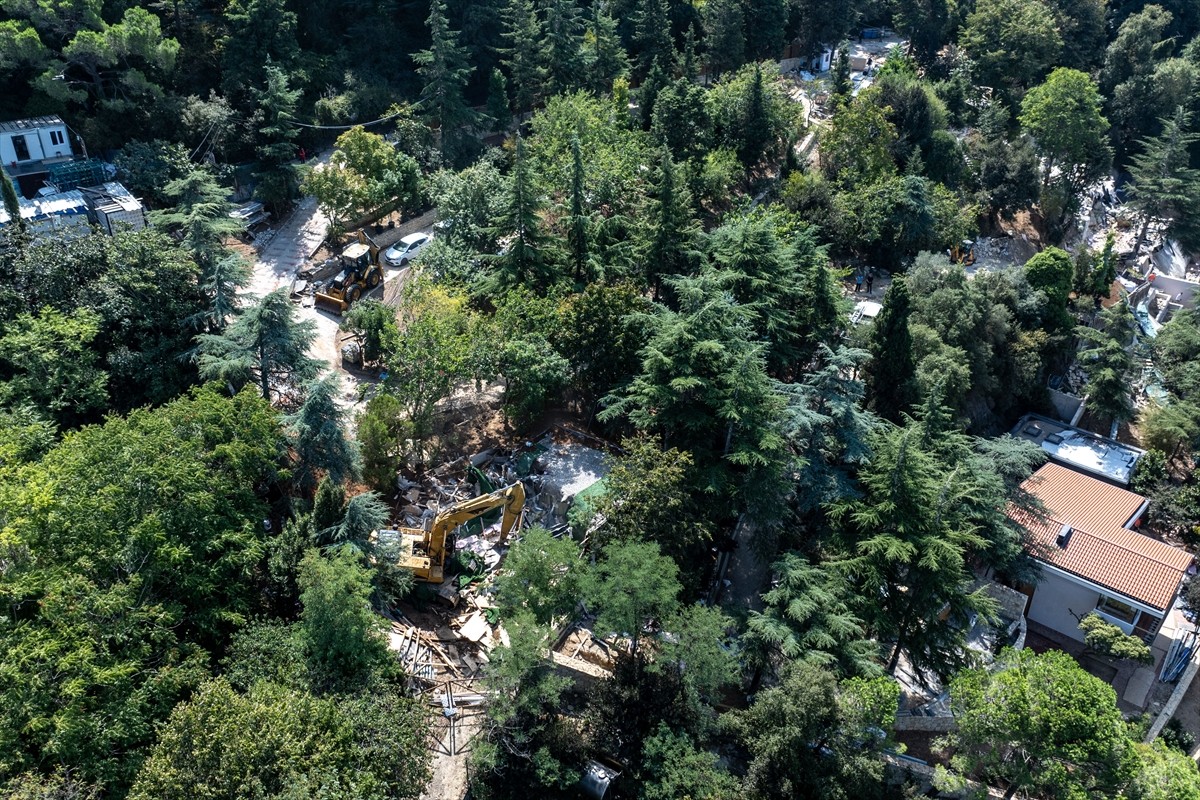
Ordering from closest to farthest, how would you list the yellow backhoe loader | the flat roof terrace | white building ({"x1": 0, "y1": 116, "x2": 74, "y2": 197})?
the yellow backhoe loader < the flat roof terrace < white building ({"x1": 0, "y1": 116, "x2": 74, "y2": 197})

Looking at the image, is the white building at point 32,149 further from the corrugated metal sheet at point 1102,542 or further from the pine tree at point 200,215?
the corrugated metal sheet at point 1102,542

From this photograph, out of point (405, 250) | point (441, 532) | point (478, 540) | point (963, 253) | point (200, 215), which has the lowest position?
point (478, 540)

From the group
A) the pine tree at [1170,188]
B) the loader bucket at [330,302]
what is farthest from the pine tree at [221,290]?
the pine tree at [1170,188]

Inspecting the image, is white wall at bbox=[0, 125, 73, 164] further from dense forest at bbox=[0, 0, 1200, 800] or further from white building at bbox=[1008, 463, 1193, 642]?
white building at bbox=[1008, 463, 1193, 642]

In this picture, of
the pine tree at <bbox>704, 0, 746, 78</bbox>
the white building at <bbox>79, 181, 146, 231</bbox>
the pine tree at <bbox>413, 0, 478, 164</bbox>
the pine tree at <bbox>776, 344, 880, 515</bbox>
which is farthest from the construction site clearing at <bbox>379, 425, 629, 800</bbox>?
the pine tree at <bbox>704, 0, 746, 78</bbox>

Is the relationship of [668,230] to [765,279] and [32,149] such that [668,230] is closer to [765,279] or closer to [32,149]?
[765,279]

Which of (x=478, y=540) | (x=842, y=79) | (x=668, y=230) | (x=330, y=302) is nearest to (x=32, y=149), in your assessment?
(x=330, y=302)
